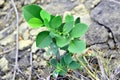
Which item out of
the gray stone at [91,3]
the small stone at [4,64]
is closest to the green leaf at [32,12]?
the small stone at [4,64]

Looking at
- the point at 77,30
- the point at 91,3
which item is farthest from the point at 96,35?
the point at 77,30

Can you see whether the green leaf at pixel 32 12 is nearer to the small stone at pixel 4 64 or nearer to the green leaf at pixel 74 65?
the green leaf at pixel 74 65

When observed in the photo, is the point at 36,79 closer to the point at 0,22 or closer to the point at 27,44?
the point at 27,44

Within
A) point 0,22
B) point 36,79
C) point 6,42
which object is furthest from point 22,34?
point 36,79

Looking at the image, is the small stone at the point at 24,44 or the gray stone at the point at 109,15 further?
the small stone at the point at 24,44

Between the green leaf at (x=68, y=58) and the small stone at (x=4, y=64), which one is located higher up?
the green leaf at (x=68, y=58)

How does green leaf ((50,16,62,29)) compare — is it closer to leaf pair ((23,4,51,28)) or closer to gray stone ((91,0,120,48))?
leaf pair ((23,4,51,28))

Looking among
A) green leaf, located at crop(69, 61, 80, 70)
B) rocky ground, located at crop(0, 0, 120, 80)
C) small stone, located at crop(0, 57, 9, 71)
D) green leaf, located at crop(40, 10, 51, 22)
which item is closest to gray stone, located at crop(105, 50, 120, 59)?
rocky ground, located at crop(0, 0, 120, 80)
